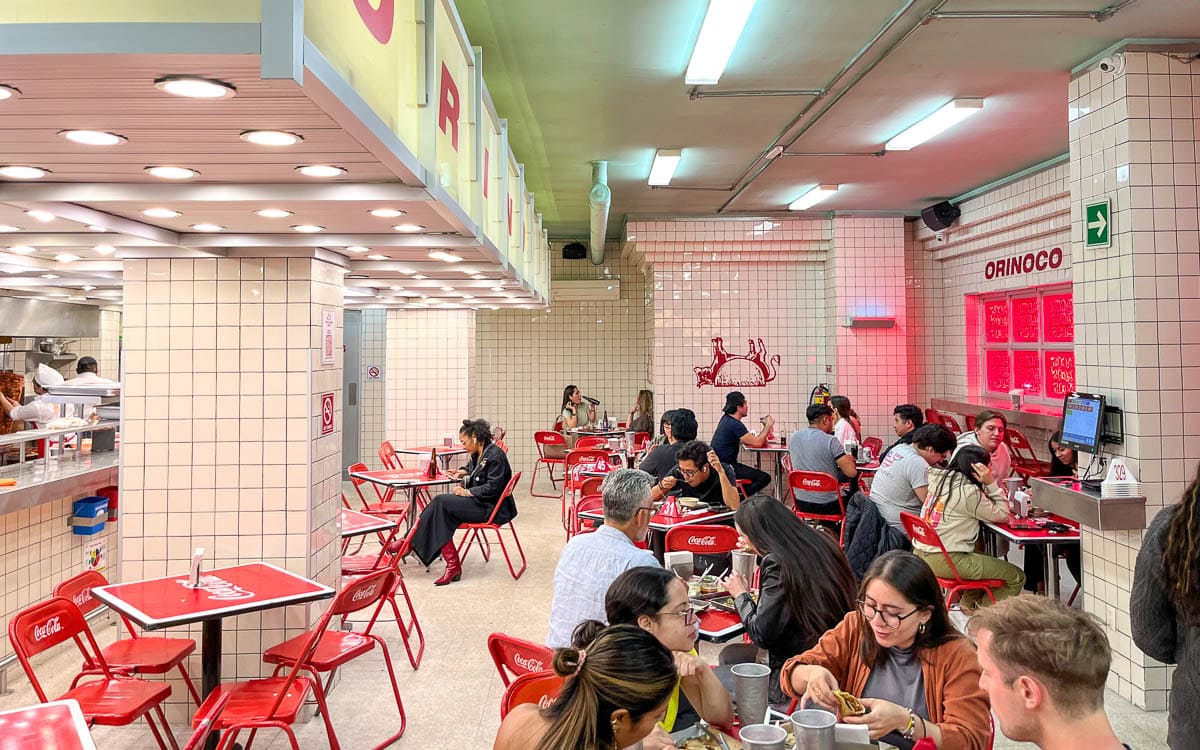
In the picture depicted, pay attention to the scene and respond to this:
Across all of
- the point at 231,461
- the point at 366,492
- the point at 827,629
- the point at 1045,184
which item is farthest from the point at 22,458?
the point at 1045,184

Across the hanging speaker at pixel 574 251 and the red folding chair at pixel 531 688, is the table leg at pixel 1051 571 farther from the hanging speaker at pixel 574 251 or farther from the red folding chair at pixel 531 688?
the hanging speaker at pixel 574 251

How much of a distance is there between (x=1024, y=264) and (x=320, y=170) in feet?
26.6

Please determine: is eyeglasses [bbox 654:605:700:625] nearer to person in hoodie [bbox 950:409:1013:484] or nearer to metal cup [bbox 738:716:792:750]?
metal cup [bbox 738:716:792:750]

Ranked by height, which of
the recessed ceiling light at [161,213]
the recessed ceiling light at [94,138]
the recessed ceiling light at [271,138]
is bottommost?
the recessed ceiling light at [94,138]

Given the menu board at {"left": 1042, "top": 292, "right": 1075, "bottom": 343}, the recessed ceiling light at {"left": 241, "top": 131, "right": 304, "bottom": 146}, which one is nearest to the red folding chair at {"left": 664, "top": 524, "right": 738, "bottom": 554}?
the recessed ceiling light at {"left": 241, "top": 131, "right": 304, "bottom": 146}

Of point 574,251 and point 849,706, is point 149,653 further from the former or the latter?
point 574,251

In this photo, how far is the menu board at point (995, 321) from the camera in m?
9.31

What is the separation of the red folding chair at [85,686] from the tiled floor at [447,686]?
61cm

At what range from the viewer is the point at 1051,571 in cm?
515

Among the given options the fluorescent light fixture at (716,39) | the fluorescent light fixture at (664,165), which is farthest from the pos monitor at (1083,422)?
the fluorescent light fixture at (664,165)

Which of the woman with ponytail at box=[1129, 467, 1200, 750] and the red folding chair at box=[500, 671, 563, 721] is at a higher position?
the woman with ponytail at box=[1129, 467, 1200, 750]

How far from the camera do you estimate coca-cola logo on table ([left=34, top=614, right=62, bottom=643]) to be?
3.24 meters

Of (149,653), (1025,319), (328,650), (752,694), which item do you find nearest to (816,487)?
(1025,319)

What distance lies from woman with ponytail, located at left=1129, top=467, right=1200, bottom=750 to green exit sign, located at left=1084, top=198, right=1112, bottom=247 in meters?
2.83
